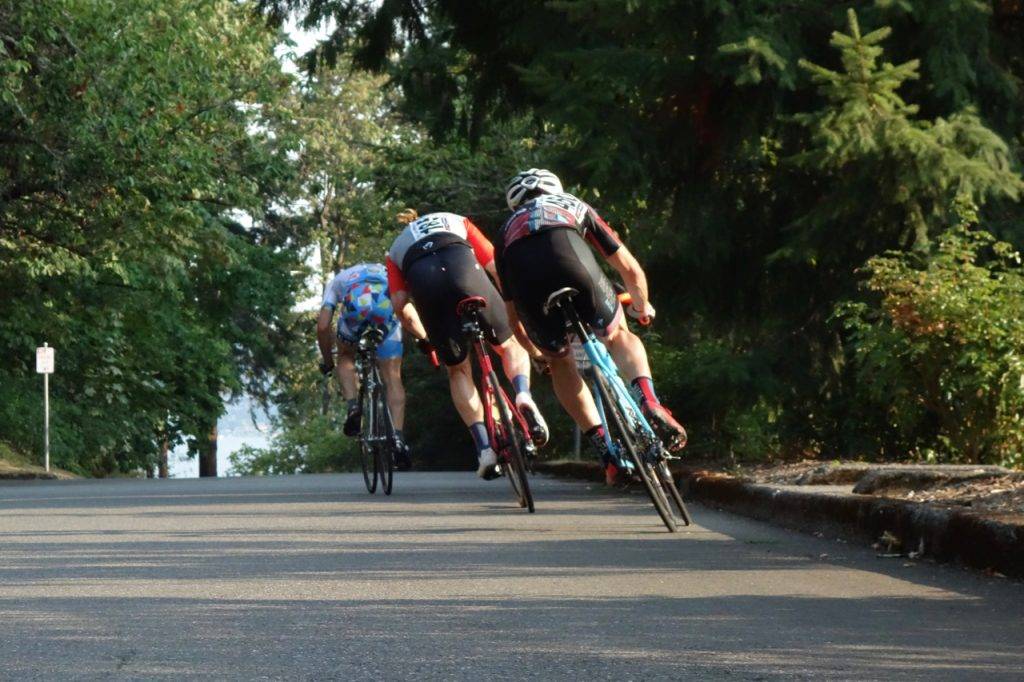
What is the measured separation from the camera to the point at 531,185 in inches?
426

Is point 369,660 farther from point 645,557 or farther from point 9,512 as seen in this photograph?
point 9,512

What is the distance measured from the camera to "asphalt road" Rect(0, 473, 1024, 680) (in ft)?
19.2

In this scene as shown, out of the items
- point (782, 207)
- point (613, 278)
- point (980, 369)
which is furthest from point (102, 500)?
point (980, 369)

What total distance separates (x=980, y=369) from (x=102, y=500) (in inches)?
301

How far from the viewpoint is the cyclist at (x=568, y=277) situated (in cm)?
1047

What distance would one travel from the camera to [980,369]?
12359 millimetres

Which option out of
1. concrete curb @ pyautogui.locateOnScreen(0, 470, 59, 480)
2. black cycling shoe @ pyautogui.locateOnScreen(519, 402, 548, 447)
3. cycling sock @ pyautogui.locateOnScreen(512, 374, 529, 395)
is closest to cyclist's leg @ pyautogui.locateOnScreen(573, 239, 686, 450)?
black cycling shoe @ pyautogui.locateOnScreen(519, 402, 548, 447)

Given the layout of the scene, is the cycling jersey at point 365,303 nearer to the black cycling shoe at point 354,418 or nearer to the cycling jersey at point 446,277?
the black cycling shoe at point 354,418

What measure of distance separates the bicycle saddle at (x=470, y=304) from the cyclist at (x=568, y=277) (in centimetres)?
132

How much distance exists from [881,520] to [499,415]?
3.42m

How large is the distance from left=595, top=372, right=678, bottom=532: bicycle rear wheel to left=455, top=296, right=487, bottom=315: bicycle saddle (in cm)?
177

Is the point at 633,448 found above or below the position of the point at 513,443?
below

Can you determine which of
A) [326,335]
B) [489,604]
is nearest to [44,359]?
[326,335]

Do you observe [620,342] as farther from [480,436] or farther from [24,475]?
[24,475]
